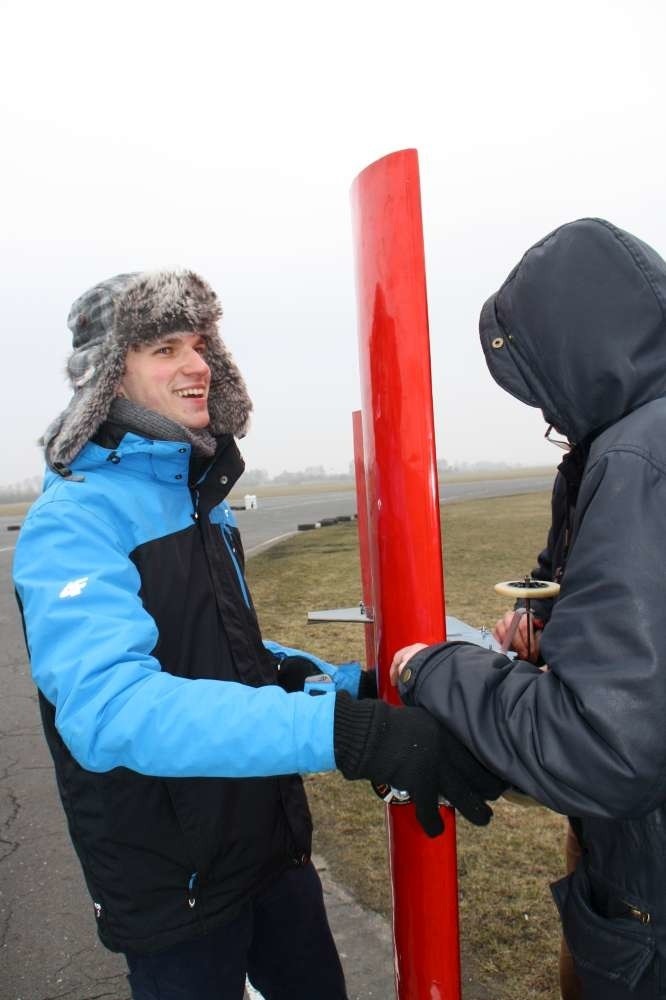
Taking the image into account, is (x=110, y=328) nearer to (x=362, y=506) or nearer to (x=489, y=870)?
(x=362, y=506)

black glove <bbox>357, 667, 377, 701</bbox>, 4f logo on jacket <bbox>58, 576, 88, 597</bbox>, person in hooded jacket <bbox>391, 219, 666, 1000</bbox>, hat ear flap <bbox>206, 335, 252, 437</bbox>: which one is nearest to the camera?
person in hooded jacket <bbox>391, 219, 666, 1000</bbox>

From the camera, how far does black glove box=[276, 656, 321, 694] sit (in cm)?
217

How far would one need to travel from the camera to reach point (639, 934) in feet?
4.56

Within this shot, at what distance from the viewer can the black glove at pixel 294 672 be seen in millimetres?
2170

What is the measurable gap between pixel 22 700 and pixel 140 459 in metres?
5.23

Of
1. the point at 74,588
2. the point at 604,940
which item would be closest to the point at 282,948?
the point at 604,940

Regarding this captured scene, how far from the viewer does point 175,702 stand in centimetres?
139

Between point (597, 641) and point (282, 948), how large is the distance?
149cm

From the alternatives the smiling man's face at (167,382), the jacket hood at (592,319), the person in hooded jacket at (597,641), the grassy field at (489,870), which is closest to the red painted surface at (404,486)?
the person in hooded jacket at (597,641)

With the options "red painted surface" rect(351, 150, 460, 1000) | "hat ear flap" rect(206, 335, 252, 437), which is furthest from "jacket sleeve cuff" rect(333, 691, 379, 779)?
"hat ear flap" rect(206, 335, 252, 437)

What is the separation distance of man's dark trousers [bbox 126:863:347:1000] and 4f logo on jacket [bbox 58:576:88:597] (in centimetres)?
96

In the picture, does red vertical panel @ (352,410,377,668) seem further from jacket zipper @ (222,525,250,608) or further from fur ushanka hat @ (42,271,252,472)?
fur ushanka hat @ (42,271,252,472)

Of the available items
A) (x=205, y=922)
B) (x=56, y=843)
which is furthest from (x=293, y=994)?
(x=56, y=843)

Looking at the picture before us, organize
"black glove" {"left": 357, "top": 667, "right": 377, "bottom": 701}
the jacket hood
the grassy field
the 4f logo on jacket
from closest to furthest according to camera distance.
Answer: the jacket hood → the 4f logo on jacket → "black glove" {"left": 357, "top": 667, "right": 377, "bottom": 701} → the grassy field
